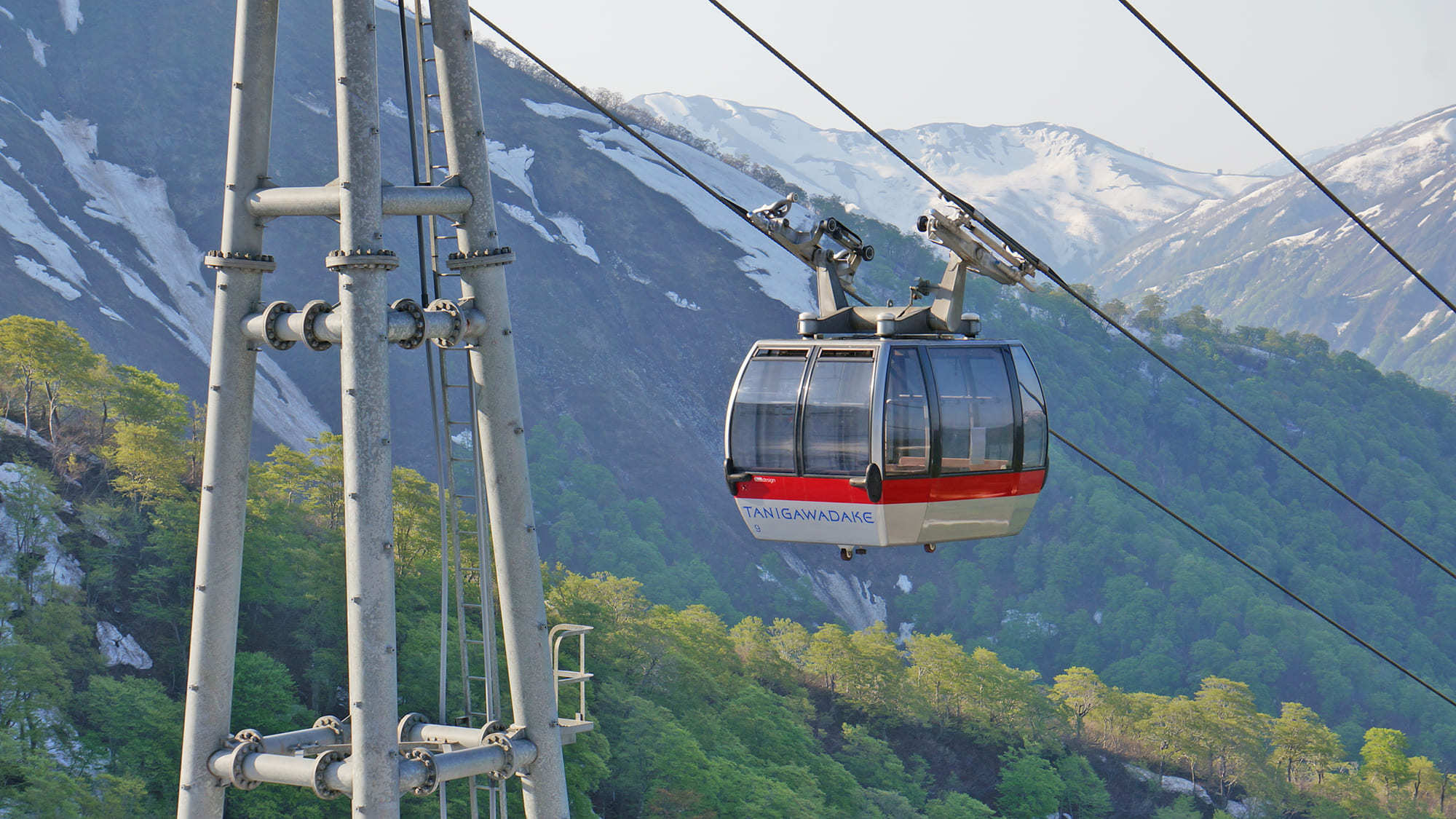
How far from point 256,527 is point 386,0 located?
8622 cm

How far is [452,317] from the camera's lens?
8.26 metres

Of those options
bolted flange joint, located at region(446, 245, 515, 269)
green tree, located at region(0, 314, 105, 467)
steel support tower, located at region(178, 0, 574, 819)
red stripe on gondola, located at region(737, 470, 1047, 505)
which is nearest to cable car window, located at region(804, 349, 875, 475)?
red stripe on gondola, located at region(737, 470, 1047, 505)

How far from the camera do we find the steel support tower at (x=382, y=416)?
766 cm

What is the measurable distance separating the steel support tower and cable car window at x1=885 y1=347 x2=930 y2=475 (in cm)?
458

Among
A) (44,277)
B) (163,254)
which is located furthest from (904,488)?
(163,254)

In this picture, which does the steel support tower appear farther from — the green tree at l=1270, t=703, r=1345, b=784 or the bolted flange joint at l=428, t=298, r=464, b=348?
the green tree at l=1270, t=703, r=1345, b=784

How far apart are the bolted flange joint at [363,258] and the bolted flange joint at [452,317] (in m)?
0.69

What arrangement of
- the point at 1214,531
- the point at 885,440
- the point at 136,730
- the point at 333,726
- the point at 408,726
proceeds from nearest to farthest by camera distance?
the point at 333,726 → the point at 408,726 → the point at 885,440 → the point at 136,730 → the point at 1214,531

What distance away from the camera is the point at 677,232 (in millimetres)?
100312

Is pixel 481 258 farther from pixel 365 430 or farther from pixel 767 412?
pixel 767 412

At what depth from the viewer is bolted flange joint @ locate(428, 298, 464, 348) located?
8.26m

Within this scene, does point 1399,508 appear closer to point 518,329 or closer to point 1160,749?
point 1160,749

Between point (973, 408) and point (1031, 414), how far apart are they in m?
0.77

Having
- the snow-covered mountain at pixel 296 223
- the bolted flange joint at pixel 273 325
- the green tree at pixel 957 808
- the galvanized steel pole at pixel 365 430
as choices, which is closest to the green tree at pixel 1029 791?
the green tree at pixel 957 808
